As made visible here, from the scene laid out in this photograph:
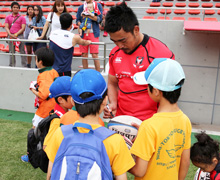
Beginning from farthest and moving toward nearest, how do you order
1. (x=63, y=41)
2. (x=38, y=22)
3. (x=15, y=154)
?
1. (x=38, y=22)
2. (x=63, y=41)
3. (x=15, y=154)

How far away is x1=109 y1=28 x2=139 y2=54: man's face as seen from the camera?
77.6 inches

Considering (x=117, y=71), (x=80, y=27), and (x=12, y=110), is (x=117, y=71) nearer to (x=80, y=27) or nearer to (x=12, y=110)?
(x=80, y=27)

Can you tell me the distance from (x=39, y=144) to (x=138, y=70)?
1.20 metres

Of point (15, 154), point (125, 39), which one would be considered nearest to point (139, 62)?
point (125, 39)

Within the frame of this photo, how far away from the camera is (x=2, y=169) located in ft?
11.7

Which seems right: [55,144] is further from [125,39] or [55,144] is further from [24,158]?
[24,158]

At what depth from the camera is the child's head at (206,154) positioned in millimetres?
2014

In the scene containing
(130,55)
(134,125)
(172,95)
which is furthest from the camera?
(130,55)

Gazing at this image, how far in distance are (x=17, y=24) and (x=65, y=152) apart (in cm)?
671

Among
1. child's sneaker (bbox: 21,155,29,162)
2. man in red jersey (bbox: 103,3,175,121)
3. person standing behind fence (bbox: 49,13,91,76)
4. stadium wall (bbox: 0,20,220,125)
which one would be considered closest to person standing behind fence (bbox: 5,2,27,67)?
stadium wall (bbox: 0,20,220,125)

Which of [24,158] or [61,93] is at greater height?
[61,93]

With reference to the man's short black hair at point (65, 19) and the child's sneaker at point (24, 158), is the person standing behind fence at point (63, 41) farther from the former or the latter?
the child's sneaker at point (24, 158)

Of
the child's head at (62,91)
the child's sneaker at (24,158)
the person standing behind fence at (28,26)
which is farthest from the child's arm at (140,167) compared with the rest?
the person standing behind fence at (28,26)

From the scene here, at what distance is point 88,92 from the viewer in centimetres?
147
